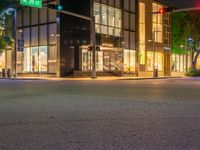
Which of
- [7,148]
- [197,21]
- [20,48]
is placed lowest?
[7,148]

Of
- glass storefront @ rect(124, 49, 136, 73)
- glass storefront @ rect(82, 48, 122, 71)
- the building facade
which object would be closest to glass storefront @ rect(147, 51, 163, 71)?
the building facade

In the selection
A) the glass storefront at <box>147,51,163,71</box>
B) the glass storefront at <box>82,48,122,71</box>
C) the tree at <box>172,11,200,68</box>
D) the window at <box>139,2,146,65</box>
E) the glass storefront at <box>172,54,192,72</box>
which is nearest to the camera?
the glass storefront at <box>82,48,122,71</box>

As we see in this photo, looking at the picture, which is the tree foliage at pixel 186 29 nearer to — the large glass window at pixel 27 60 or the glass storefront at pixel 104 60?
the glass storefront at pixel 104 60

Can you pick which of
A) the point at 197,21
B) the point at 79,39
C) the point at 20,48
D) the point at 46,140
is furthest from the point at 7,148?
the point at 197,21

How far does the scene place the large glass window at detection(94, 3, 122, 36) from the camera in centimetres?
4869

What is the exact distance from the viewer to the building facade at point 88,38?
4638 cm

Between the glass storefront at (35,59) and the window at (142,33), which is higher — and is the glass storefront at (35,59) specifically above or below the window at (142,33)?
below

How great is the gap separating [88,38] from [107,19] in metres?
4.95

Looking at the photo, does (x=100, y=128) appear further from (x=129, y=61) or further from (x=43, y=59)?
(x=129, y=61)

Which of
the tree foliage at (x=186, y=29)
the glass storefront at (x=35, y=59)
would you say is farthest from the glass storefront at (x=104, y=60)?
the tree foliage at (x=186, y=29)

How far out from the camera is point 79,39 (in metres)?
47.0

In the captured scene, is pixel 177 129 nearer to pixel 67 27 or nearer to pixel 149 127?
pixel 149 127

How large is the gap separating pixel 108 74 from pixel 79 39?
20.2 feet

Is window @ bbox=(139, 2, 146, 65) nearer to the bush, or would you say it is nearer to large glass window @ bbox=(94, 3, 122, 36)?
large glass window @ bbox=(94, 3, 122, 36)
